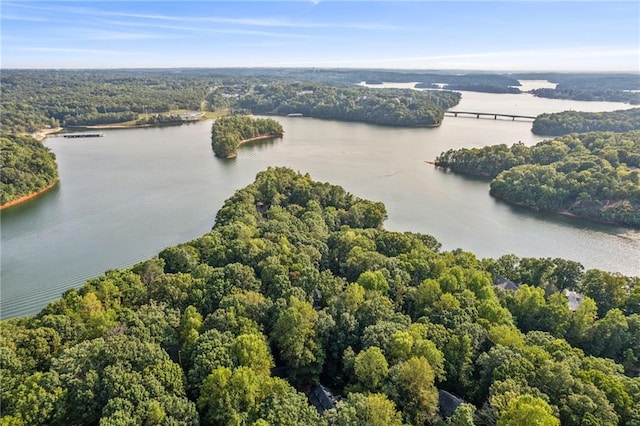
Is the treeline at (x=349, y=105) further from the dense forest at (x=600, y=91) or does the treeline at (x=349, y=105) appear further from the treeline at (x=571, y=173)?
the dense forest at (x=600, y=91)

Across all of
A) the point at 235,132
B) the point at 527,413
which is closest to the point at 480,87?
the point at 235,132

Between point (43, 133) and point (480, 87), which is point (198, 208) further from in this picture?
point (480, 87)

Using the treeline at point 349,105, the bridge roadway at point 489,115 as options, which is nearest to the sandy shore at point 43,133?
the treeline at point 349,105

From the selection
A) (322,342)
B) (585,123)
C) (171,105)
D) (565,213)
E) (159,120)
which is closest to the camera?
(322,342)

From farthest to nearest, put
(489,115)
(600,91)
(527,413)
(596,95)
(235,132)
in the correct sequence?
(600,91)
(596,95)
(489,115)
(235,132)
(527,413)

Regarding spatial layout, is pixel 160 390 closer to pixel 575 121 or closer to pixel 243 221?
pixel 243 221

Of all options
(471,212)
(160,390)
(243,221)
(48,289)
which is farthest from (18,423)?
(471,212)
